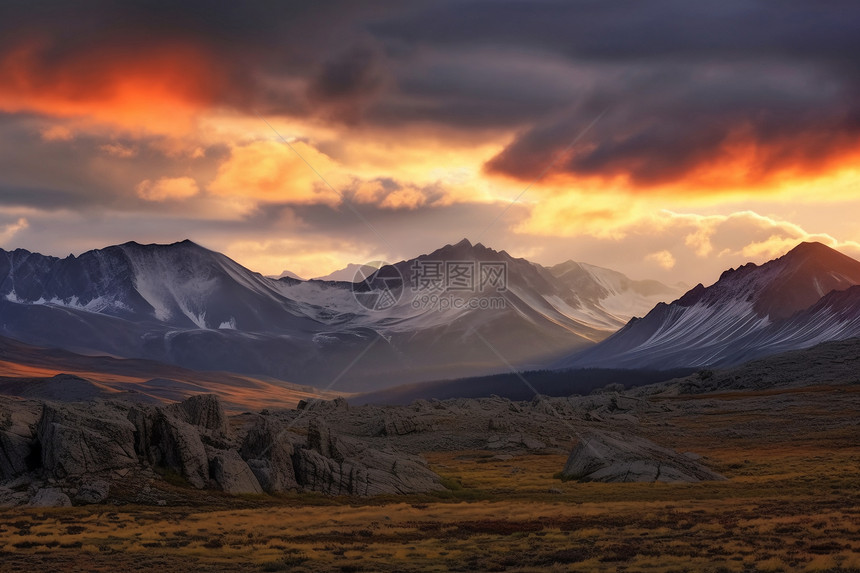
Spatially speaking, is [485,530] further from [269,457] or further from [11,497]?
[11,497]

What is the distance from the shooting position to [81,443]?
254 ft

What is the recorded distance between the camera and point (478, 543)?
55562 mm

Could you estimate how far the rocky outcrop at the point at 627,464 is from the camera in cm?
9631

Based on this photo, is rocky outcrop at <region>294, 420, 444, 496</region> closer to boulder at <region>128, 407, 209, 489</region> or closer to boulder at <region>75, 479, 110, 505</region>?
boulder at <region>128, 407, 209, 489</region>

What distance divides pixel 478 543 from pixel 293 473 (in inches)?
1483

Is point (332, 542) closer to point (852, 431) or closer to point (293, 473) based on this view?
point (293, 473)

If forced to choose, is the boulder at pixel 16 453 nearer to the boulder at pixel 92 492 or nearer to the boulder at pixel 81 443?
the boulder at pixel 81 443

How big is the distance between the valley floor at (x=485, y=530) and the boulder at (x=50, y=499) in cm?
257

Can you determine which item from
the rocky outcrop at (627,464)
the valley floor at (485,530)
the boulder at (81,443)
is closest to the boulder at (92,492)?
the boulder at (81,443)

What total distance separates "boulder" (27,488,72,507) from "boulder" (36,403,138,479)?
234 centimetres

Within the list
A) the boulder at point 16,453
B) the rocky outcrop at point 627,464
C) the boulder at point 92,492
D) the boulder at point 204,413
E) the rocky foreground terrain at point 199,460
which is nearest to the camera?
the boulder at point 92,492

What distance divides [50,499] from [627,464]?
58.6 metres

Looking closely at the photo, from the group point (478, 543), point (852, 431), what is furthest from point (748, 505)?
point (852, 431)

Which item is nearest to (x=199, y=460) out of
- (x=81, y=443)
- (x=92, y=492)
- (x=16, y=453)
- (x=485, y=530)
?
(x=81, y=443)
